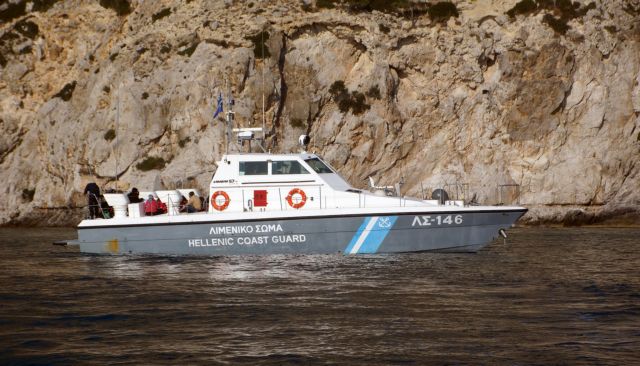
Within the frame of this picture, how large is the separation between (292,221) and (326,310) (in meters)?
8.57

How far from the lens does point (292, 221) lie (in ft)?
72.1

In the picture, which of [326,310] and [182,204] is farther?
[182,204]

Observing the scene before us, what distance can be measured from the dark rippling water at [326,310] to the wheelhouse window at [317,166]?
308 cm

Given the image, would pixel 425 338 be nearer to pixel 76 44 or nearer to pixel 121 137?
pixel 121 137

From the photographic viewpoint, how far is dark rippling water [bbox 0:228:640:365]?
10.5m

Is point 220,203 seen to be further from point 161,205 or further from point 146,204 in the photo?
point 146,204

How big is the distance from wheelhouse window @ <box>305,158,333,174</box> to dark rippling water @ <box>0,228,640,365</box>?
308 cm

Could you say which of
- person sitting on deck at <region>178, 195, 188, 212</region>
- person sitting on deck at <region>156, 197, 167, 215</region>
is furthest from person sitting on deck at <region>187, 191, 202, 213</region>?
person sitting on deck at <region>156, 197, 167, 215</region>

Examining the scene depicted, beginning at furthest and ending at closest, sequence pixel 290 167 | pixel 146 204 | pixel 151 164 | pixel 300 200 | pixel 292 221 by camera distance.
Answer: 1. pixel 151 164
2. pixel 146 204
3. pixel 290 167
4. pixel 300 200
5. pixel 292 221

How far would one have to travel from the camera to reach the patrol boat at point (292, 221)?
856 inches

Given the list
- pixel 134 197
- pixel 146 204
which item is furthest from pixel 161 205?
pixel 134 197

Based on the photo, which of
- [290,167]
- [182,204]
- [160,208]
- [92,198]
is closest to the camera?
[290,167]

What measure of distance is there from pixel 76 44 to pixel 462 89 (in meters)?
26.1

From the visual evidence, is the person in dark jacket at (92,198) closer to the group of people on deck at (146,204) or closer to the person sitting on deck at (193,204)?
the group of people on deck at (146,204)
